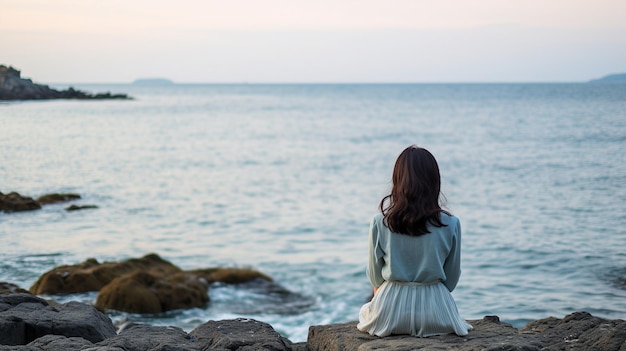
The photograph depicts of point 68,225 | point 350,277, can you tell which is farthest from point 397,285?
point 68,225

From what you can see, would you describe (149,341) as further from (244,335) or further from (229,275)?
(229,275)

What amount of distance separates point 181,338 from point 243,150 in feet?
119

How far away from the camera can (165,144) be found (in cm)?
4484

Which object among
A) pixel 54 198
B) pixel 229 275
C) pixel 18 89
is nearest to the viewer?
pixel 229 275

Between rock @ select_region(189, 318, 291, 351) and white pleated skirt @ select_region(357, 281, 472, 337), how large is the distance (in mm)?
852

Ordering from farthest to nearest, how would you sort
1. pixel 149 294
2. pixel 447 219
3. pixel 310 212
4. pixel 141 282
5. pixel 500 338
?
pixel 310 212
pixel 141 282
pixel 149 294
pixel 447 219
pixel 500 338

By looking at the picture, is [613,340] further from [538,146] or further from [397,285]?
[538,146]

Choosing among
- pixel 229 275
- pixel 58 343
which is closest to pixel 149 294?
pixel 229 275

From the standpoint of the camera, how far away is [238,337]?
18.3 feet

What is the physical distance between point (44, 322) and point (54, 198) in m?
17.6

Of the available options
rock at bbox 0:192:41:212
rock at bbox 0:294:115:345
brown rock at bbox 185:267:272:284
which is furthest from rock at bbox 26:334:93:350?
rock at bbox 0:192:41:212

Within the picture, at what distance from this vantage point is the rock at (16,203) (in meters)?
20.0

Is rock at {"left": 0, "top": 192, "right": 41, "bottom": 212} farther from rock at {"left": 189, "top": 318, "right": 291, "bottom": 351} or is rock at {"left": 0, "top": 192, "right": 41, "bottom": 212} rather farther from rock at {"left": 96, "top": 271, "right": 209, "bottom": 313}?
rock at {"left": 189, "top": 318, "right": 291, "bottom": 351}

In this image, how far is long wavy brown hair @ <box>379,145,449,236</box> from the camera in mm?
4910
